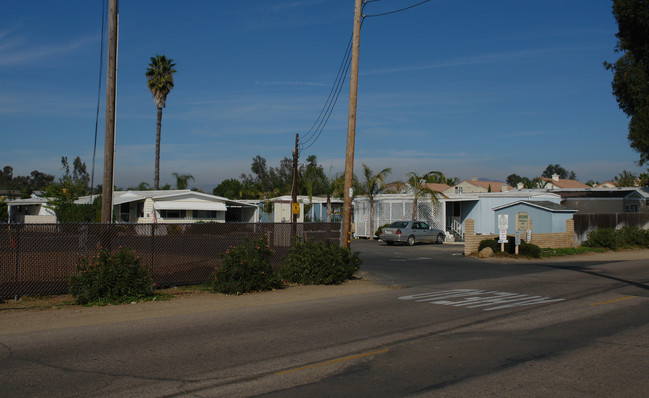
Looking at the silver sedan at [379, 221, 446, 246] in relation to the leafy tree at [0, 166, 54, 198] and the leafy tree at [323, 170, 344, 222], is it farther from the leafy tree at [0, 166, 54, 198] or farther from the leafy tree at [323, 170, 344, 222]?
the leafy tree at [0, 166, 54, 198]

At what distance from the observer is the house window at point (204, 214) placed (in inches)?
1505

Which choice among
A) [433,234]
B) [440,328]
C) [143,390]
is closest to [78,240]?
[143,390]

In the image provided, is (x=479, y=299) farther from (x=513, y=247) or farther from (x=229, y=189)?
(x=229, y=189)

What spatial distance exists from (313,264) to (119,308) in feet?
18.8

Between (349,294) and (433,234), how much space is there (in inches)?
909

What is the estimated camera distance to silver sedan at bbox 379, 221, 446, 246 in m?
34.1

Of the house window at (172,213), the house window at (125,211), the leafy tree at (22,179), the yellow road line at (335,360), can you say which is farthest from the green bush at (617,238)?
the leafy tree at (22,179)

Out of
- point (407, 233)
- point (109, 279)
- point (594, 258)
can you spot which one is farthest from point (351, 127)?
point (407, 233)

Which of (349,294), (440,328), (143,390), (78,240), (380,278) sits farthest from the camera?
(380,278)

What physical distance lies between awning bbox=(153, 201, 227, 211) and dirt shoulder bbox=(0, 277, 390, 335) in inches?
900

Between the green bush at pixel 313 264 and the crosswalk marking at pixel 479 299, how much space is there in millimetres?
2861

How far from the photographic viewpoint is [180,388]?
5945 mm

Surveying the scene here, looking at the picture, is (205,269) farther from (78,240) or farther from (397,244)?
(397,244)

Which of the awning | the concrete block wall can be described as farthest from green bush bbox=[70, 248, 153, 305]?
the awning
